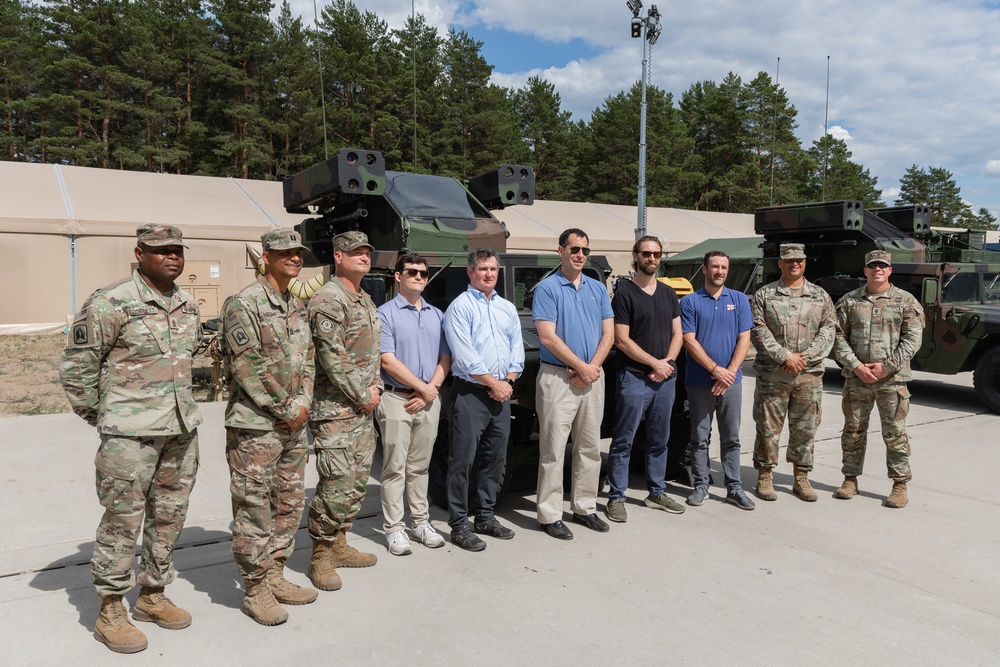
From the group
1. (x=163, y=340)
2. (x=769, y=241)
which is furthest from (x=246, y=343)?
(x=769, y=241)

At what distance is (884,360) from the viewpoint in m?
4.98

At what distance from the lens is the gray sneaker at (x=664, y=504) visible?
4.77m

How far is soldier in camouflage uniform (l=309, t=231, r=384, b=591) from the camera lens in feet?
11.7

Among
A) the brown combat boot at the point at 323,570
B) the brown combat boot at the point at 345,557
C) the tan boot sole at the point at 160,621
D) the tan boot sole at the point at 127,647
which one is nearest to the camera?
the tan boot sole at the point at 127,647

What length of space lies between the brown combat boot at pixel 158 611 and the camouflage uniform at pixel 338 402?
0.68 m

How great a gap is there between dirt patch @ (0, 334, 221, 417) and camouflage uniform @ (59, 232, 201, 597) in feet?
18.0

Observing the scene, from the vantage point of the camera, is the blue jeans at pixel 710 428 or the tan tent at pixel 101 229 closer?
the blue jeans at pixel 710 428

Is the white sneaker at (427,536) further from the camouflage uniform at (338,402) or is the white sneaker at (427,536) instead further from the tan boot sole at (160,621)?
the tan boot sole at (160,621)

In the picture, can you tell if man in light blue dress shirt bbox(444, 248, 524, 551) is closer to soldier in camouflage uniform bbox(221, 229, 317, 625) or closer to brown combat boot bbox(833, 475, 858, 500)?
soldier in camouflage uniform bbox(221, 229, 317, 625)

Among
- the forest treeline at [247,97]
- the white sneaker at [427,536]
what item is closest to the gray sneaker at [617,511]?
the white sneaker at [427,536]

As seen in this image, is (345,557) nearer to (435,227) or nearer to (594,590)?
(594,590)

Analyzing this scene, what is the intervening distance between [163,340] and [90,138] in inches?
1260

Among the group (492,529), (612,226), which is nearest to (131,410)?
(492,529)

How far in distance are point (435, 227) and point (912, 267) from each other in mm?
6541
